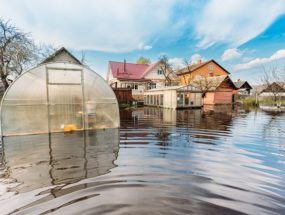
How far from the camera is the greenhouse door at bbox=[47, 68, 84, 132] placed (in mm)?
8609

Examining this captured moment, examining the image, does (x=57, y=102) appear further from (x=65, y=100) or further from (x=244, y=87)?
(x=244, y=87)

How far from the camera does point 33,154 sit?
19.2ft

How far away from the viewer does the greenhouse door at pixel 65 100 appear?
28.2ft

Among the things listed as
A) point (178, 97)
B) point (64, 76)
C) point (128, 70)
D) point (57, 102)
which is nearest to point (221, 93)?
point (178, 97)

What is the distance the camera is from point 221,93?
3269 cm

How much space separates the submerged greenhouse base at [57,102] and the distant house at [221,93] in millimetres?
25891

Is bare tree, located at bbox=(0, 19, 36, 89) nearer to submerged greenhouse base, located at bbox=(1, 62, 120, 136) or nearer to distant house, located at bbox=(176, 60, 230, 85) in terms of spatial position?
submerged greenhouse base, located at bbox=(1, 62, 120, 136)

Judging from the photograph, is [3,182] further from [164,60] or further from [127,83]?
[164,60]

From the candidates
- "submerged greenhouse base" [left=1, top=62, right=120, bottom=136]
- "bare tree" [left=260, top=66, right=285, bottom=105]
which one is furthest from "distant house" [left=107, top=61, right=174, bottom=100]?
"submerged greenhouse base" [left=1, top=62, right=120, bottom=136]

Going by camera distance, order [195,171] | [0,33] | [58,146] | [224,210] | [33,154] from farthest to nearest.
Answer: [0,33] < [58,146] < [33,154] < [195,171] < [224,210]

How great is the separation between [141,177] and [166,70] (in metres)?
32.8

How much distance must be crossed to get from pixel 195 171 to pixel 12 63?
23.3m

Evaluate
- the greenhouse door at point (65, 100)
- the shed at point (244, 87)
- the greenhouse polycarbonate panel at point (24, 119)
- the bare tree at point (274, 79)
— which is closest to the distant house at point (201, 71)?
the shed at point (244, 87)

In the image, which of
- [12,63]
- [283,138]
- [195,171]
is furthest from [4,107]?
[12,63]
